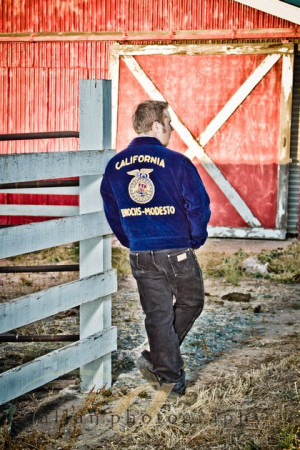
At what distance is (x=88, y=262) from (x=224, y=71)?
7334 mm

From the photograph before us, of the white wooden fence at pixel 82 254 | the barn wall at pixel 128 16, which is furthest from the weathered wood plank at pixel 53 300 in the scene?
the barn wall at pixel 128 16

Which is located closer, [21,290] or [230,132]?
[21,290]

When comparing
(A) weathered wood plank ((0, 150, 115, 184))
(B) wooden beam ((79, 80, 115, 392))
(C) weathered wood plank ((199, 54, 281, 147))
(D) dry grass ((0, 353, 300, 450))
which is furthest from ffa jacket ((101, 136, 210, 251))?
(C) weathered wood plank ((199, 54, 281, 147))

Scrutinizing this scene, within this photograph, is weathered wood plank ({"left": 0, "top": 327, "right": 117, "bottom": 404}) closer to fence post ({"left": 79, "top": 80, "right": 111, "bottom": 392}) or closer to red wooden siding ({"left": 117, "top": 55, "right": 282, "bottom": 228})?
fence post ({"left": 79, "top": 80, "right": 111, "bottom": 392})

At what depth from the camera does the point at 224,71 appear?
11.6 metres

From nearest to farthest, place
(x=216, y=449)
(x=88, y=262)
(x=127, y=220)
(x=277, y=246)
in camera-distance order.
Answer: (x=216, y=449), (x=127, y=220), (x=88, y=262), (x=277, y=246)

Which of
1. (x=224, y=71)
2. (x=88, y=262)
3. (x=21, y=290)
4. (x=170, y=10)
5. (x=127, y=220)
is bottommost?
(x=21, y=290)

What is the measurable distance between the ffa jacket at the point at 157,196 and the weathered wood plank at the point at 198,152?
23.9ft

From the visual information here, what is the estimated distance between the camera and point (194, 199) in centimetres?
438

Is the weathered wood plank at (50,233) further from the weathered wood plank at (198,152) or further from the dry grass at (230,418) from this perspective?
the weathered wood plank at (198,152)

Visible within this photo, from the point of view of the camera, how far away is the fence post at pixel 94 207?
484 cm

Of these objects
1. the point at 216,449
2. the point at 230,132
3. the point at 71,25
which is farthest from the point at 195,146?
the point at 216,449

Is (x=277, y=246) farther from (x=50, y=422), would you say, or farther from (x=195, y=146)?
(x=50, y=422)

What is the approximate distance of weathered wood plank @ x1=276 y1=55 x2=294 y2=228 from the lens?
37.1 ft
